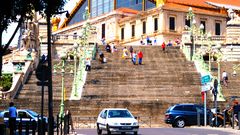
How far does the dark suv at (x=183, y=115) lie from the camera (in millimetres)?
37375

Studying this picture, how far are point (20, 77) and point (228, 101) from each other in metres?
15.1

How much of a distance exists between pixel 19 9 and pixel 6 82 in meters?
29.2

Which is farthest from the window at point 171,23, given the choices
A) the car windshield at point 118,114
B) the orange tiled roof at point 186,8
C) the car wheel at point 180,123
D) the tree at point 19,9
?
the tree at point 19,9

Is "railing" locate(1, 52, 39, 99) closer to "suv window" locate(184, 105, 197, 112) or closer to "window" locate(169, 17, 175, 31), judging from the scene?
"suv window" locate(184, 105, 197, 112)

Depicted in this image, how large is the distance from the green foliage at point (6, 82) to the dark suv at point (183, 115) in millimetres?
15295

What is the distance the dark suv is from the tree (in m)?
16.6

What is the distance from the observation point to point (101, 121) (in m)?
30.6

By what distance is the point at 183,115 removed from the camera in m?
37.6

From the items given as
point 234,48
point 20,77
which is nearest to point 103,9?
point 234,48

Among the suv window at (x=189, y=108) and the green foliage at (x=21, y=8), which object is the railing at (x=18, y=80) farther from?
the green foliage at (x=21, y=8)

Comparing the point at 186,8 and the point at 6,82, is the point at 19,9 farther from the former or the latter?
the point at 186,8

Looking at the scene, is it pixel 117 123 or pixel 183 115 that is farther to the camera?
pixel 183 115

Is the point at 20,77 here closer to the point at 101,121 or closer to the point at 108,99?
the point at 108,99

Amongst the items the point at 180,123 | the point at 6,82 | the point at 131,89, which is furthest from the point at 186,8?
the point at 180,123
